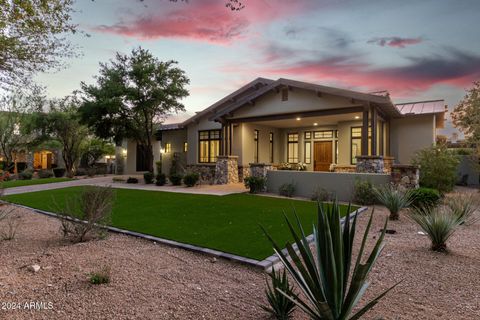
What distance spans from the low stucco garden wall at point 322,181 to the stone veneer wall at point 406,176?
0.26 meters

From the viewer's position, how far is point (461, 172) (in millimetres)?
16203

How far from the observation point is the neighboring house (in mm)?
12547

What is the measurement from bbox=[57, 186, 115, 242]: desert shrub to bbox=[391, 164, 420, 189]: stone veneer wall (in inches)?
357

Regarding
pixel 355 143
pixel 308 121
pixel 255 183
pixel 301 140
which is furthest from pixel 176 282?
pixel 301 140

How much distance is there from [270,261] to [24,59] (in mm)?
8433

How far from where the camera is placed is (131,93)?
1548 centimetres

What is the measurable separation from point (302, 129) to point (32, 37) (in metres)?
14.0

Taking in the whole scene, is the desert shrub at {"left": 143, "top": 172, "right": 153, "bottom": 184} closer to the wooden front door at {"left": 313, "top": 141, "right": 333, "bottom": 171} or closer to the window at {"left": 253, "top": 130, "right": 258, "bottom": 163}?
the window at {"left": 253, "top": 130, "right": 258, "bottom": 163}

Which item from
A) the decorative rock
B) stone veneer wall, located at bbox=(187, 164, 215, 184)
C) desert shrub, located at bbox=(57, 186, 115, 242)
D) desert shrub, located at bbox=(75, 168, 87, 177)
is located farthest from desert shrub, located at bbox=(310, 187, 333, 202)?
desert shrub, located at bbox=(75, 168, 87, 177)

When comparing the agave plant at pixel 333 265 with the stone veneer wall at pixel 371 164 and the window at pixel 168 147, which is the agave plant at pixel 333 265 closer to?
the stone veneer wall at pixel 371 164

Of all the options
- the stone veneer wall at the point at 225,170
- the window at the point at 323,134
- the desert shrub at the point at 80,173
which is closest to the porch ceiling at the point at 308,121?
the window at the point at 323,134

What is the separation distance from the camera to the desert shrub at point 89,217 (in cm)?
520

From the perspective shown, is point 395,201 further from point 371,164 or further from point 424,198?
point 371,164

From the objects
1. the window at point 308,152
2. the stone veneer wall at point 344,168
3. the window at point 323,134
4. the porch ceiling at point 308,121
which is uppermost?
the porch ceiling at point 308,121
